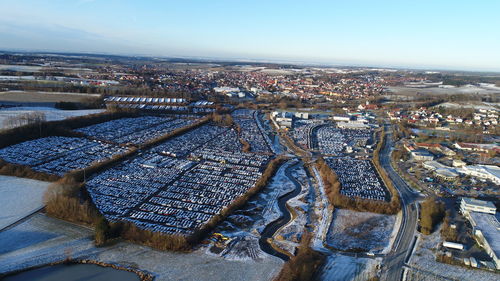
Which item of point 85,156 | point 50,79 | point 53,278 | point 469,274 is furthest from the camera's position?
point 50,79

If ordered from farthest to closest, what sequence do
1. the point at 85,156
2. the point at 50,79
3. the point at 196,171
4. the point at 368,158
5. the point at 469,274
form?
1. the point at 50,79
2. the point at 368,158
3. the point at 85,156
4. the point at 196,171
5. the point at 469,274

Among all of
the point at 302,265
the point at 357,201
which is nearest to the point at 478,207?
the point at 357,201

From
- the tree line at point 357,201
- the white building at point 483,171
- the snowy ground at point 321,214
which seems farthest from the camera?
the white building at point 483,171

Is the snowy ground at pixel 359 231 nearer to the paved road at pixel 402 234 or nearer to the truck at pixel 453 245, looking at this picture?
the paved road at pixel 402 234

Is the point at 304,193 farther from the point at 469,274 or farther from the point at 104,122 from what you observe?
the point at 104,122

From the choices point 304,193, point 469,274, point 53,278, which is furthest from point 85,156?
point 469,274

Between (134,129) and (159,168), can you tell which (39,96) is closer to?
(134,129)

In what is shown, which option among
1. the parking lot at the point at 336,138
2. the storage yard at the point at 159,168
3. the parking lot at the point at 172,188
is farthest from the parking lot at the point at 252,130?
the parking lot at the point at 336,138
